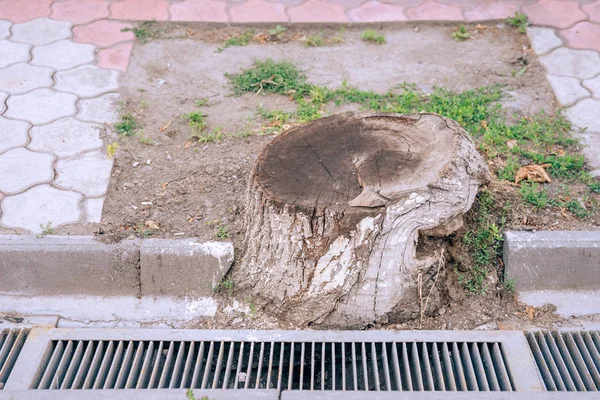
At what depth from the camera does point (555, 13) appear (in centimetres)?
463

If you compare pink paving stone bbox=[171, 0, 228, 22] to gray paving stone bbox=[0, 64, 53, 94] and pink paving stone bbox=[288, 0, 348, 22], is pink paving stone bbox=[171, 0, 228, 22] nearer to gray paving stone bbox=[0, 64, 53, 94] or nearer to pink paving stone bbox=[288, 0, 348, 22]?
pink paving stone bbox=[288, 0, 348, 22]

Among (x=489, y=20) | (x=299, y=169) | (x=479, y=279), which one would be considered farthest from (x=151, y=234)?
(x=489, y=20)

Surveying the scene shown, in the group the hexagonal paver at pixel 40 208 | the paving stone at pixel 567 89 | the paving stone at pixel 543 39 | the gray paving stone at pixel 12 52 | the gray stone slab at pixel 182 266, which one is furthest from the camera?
the paving stone at pixel 543 39

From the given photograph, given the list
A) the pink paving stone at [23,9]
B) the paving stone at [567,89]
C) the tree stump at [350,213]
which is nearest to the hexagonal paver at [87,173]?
the tree stump at [350,213]

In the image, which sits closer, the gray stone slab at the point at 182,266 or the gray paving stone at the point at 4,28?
the gray stone slab at the point at 182,266

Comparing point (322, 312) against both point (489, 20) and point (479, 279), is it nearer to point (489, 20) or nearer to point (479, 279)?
point (479, 279)

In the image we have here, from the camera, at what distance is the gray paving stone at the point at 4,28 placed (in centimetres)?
442

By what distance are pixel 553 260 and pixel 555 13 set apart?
96.9 inches

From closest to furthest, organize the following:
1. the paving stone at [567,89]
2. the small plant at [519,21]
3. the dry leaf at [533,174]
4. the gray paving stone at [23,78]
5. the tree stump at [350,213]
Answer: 1. the tree stump at [350,213]
2. the dry leaf at [533,174]
3. the paving stone at [567,89]
4. the gray paving stone at [23,78]
5. the small plant at [519,21]

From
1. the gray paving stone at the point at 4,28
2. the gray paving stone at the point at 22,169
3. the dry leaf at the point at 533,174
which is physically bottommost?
the gray paving stone at the point at 4,28

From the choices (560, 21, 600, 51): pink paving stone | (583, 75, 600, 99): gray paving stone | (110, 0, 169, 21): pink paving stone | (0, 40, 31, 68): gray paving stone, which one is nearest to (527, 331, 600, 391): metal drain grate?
(583, 75, 600, 99): gray paving stone

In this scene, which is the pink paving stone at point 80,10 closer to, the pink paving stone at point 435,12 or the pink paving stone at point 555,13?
the pink paving stone at point 435,12

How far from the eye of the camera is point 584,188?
3152 millimetres

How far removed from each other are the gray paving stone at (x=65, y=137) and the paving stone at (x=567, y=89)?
257cm
